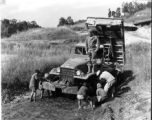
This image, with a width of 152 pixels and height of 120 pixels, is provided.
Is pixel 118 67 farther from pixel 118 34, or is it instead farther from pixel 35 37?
pixel 35 37

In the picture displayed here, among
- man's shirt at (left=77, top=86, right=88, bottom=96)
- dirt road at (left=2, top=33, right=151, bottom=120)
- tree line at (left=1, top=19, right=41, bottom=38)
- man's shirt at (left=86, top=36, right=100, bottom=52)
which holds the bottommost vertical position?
dirt road at (left=2, top=33, right=151, bottom=120)

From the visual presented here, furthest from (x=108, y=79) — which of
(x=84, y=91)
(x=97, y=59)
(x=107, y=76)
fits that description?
(x=84, y=91)

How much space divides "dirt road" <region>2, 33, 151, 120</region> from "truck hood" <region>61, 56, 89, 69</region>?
1267mm

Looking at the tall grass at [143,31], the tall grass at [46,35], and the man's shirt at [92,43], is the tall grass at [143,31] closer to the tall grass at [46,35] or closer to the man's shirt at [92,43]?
the tall grass at [46,35]

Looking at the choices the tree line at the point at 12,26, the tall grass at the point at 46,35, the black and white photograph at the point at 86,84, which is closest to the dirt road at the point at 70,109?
the black and white photograph at the point at 86,84

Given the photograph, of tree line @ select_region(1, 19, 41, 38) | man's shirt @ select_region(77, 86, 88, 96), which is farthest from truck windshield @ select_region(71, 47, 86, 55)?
tree line @ select_region(1, 19, 41, 38)

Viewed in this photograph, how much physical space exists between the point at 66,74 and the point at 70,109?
1254 millimetres

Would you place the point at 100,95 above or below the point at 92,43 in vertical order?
below

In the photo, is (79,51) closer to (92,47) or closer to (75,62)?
(92,47)

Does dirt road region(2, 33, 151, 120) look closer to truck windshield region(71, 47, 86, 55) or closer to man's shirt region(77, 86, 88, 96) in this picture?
man's shirt region(77, 86, 88, 96)

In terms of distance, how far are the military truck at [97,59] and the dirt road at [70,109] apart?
552mm

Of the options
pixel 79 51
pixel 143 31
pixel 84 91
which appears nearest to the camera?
pixel 84 91

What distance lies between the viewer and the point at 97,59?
315 inches

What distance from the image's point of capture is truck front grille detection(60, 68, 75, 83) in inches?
294
